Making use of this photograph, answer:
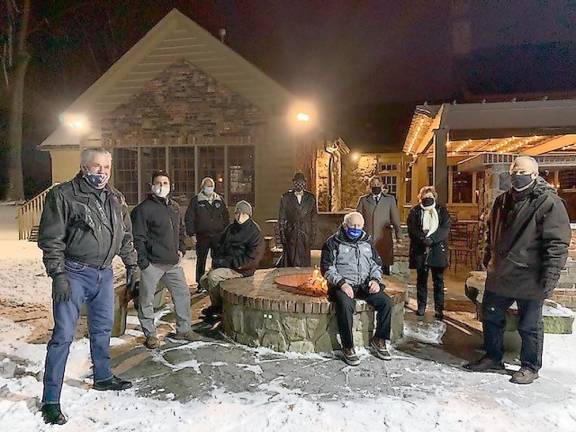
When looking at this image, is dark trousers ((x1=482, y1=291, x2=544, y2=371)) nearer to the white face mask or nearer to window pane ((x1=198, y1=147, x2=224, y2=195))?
the white face mask

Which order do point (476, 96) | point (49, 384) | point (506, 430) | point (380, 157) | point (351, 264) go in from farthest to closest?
point (380, 157) < point (476, 96) < point (351, 264) < point (49, 384) < point (506, 430)

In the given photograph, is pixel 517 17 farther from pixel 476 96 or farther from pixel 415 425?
pixel 415 425

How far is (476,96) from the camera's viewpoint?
1420cm

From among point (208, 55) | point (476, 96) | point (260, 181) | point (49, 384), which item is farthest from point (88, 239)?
point (476, 96)

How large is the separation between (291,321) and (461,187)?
12.5 m

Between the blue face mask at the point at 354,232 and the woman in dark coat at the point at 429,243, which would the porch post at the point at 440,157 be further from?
the blue face mask at the point at 354,232

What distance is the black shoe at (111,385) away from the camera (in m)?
3.99

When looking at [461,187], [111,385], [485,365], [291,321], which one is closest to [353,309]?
[291,321]

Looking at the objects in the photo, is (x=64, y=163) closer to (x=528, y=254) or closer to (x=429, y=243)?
(x=429, y=243)

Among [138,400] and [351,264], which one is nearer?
[138,400]

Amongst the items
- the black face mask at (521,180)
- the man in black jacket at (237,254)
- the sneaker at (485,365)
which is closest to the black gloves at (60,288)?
the man in black jacket at (237,254)

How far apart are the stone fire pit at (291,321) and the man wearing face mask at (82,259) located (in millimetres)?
1396

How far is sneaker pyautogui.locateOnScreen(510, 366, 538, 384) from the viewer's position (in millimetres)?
4141

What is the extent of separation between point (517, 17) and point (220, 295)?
44.4ft
